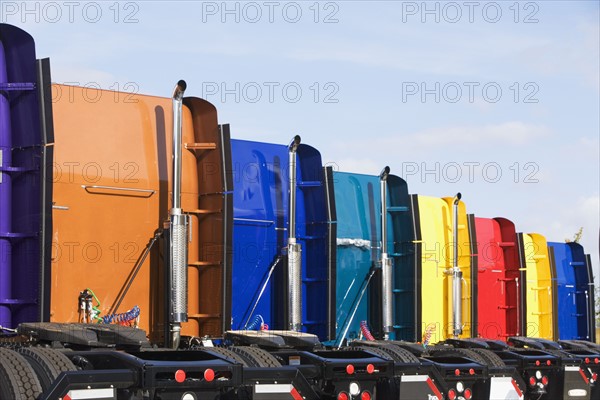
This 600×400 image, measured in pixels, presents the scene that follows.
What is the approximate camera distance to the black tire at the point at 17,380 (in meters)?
7.15

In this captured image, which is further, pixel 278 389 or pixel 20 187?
pixel 20 187

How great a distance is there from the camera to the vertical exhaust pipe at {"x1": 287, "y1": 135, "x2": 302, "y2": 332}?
38.4ft

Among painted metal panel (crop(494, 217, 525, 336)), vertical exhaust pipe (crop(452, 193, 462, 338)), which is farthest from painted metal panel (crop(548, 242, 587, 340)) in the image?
vertical exhaust pipe (crop(452, 193, 462, 338))

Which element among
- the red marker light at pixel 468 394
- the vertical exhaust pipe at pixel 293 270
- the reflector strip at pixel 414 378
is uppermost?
the vertical exhaust pipe at pixel 293 270

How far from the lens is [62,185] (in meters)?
9.75

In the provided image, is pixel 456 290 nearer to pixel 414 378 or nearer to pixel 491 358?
pixel 491 358

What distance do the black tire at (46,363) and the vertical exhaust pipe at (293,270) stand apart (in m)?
4.20

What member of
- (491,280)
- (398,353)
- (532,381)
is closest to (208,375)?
(398,353)

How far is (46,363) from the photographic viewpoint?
7590 mm

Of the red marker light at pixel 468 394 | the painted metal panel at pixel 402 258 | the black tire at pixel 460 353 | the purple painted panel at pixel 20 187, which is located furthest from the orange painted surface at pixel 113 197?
the painted metal panel at pixel 402 258

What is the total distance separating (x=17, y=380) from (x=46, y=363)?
38 centimetres

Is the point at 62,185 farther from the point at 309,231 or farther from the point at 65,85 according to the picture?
the point at 309,231

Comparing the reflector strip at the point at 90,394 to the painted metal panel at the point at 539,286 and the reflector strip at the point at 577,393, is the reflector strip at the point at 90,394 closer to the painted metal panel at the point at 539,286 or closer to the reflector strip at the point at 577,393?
the reflector strip at the point at 577,393

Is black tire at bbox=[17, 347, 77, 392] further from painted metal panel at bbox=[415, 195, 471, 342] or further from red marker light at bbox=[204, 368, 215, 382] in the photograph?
painted metal panel at bbox=[415, 195, 471, 342]
